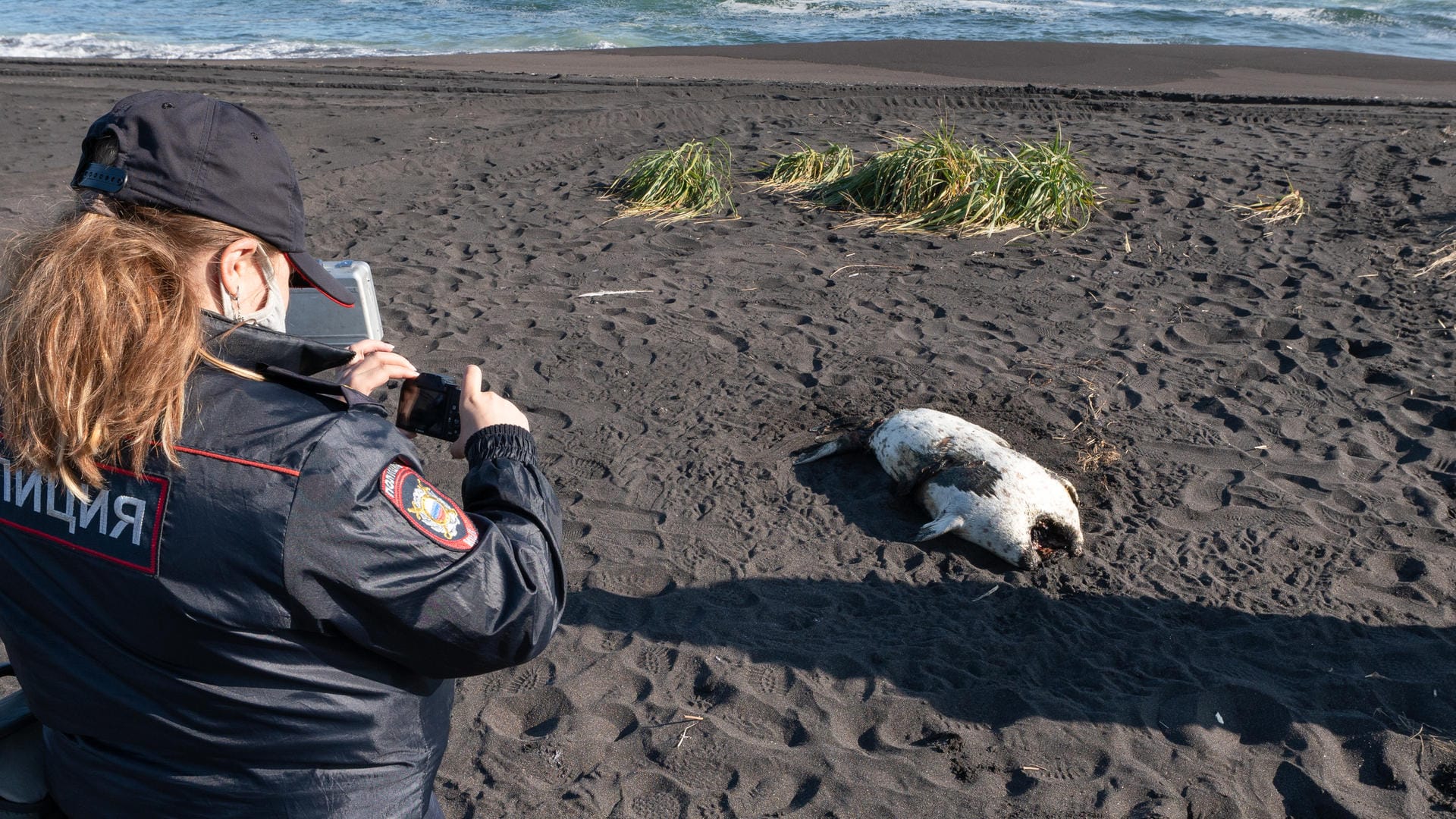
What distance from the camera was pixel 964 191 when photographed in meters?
7.96

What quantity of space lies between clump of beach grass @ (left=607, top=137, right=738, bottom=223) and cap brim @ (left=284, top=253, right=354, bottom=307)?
19.9 ft

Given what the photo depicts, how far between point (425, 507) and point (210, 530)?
27cm

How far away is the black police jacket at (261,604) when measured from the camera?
4.41 ft

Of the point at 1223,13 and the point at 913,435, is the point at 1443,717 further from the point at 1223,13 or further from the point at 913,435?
the point at 1223,13

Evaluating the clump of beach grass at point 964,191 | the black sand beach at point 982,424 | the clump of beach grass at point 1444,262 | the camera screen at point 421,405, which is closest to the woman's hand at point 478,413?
the camera screen at point 421,405

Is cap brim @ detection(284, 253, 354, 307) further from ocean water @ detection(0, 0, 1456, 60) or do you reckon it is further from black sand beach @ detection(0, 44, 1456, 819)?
ocean water @ detection(0, 0, 1456, 60)

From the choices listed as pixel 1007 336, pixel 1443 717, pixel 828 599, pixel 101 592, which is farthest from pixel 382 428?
pixel 1007 336

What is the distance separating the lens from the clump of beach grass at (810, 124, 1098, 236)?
25.4ft

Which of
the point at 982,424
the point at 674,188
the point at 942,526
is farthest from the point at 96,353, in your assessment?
the point at 674,188

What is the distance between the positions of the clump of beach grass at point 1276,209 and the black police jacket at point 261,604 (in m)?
7.54

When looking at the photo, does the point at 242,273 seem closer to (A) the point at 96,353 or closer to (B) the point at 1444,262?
(A) the point at 96,353

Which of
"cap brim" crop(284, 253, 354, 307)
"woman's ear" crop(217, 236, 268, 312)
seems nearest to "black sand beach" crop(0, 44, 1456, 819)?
"cap brim" crop(284, 253, 354, 307)

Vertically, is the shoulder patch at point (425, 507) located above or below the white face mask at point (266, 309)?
below

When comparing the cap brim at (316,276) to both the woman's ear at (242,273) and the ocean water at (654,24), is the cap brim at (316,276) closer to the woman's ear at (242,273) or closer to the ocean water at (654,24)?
the woman's ear at (242,273)
